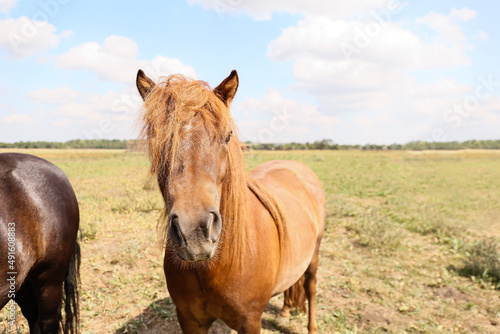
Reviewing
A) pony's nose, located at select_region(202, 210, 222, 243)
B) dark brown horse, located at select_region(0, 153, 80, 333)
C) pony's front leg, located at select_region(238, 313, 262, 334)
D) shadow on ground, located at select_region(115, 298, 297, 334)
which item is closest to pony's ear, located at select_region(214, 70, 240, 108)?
pony's nose, located at select_region(202, 210, 222, 243)

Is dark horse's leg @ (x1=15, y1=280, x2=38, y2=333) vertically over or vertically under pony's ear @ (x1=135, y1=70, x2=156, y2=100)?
under

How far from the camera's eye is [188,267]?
2023mm

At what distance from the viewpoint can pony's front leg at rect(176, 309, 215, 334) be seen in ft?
7.47

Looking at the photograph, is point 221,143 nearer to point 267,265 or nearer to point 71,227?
point 267,265

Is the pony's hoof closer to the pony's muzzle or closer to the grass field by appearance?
the grass field

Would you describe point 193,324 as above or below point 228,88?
below

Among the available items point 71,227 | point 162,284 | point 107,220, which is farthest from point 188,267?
point 107,220

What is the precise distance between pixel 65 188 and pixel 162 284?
98.8 inches

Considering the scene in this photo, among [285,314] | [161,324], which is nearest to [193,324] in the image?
[161,324]

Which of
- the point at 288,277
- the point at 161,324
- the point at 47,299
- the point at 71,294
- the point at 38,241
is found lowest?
the point at 161,324

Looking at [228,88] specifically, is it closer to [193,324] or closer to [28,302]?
[193,324]

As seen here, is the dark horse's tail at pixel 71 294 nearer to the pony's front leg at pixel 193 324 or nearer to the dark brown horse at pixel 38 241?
the dark brown horse at pixel 38 241

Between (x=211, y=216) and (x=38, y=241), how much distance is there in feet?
6.40

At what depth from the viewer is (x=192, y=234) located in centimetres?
143
